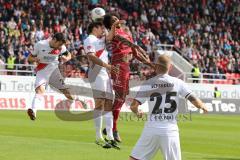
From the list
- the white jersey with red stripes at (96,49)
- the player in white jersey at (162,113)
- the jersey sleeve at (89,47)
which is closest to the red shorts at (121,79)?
the white jersey with red stripes at (96,49)

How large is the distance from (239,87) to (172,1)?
38.1 ft

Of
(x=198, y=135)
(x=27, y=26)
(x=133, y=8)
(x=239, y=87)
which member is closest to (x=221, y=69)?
(x=239, y=87)

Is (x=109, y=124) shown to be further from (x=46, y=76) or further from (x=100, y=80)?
(x=46, y=76)

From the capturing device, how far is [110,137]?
48.1 ft

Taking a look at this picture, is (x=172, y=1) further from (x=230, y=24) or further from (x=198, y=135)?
(x=198, y=135)

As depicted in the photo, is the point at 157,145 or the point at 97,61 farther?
the point at 97,61

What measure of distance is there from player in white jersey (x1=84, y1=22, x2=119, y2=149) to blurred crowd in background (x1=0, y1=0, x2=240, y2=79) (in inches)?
727

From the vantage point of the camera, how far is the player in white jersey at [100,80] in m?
14.6

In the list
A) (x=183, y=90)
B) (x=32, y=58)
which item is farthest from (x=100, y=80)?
(x=183, y=90)

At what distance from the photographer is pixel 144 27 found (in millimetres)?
45062

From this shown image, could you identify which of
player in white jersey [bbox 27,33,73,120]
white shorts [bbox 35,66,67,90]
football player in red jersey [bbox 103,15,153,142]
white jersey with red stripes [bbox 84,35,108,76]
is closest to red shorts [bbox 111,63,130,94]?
football player in red jersey [bbox 103,15,153,142]

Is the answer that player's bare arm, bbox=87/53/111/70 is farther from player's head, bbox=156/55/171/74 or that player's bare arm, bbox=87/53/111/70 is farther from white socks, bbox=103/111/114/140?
player's head, bbox=156/55/171/74

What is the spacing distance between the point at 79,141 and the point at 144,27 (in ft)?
95.5

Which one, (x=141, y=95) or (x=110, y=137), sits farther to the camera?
(x=110, y=137)
